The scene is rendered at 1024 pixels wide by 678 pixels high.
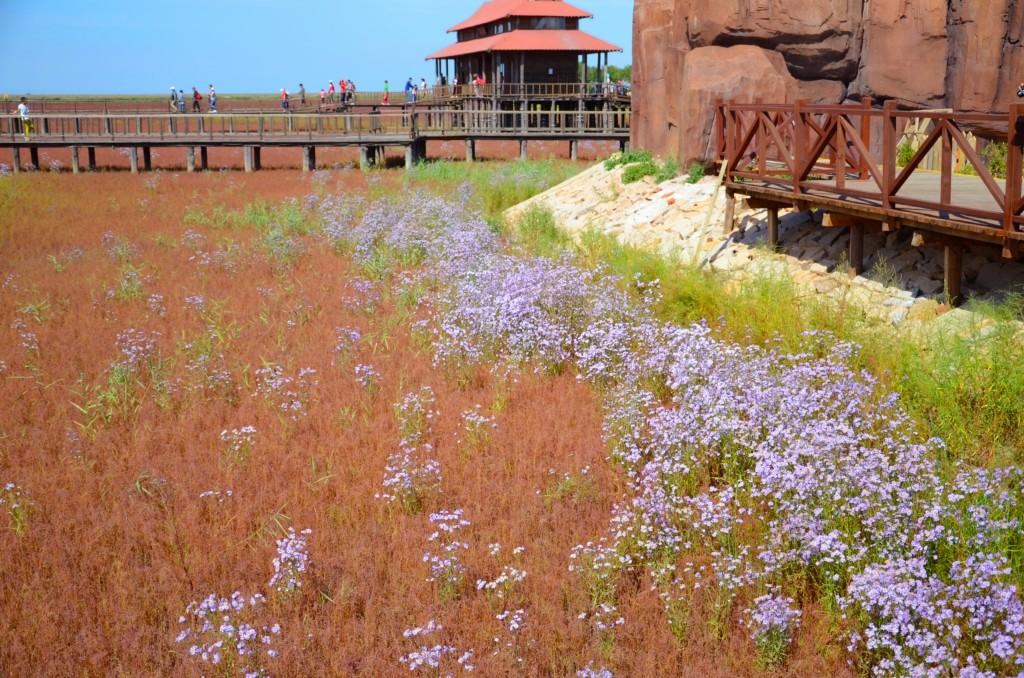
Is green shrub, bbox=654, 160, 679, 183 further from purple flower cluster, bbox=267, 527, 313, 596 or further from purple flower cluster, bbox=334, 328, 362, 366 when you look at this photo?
purple flower cluster, bbox=267, 527, 313, 596

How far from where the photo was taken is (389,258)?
1502 centimetres

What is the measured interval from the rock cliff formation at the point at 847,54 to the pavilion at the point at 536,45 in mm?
22664

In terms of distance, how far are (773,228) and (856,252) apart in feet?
5.67

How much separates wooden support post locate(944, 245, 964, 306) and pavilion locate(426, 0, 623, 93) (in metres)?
31.7

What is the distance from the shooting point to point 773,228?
12.3 meters

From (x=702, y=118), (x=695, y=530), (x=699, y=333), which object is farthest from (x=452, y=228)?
(x=695, y=530)

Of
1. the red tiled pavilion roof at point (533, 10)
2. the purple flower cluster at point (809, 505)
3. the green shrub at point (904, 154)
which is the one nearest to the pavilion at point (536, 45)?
the red tiled pavilion roof at point (533, 10)

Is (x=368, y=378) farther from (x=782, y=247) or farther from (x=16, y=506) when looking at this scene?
(x=782, y=247)

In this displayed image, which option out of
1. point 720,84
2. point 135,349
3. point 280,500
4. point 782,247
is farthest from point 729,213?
point 280,500

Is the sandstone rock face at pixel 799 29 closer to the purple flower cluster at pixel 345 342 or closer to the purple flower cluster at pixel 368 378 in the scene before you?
the purple flower cluster at pixel 345 342

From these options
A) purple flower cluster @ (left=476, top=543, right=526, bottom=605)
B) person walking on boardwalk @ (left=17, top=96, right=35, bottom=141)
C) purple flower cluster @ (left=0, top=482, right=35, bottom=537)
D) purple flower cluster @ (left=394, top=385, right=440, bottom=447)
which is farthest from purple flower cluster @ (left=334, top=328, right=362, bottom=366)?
person walking on boardwalk @ (left=17, top=96, right=35, bottom=141)

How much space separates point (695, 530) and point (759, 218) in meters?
8.56

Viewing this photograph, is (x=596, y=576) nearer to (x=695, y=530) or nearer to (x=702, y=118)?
(x=695, y=530)

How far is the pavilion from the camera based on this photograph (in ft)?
130
